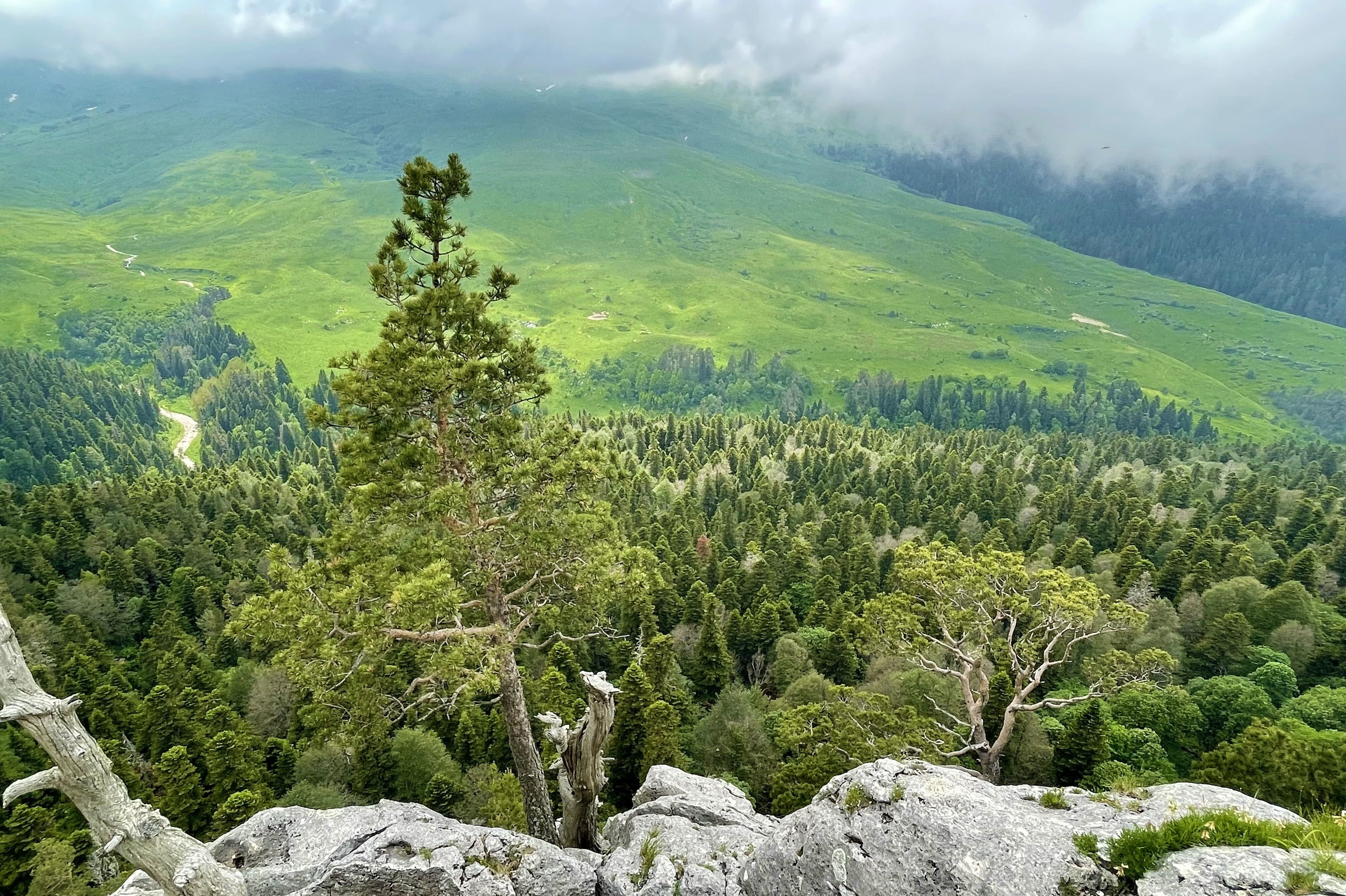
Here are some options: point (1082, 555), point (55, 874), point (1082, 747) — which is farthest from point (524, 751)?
point (1082, 555)

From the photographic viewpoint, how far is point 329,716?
2092 centimetres

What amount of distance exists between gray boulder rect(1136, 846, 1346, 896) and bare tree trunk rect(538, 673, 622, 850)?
12.7 metres

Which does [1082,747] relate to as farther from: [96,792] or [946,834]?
[96,792]

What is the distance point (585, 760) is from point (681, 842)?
167 inches

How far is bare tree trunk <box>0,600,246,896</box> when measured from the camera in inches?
456

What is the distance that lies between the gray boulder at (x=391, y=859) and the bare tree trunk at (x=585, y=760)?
118 inches

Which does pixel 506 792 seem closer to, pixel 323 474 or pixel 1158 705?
pixel 1158 705

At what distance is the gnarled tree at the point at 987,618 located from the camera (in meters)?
29.0

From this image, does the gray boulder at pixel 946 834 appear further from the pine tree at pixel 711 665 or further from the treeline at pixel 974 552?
the pine tree at pixel 711 665

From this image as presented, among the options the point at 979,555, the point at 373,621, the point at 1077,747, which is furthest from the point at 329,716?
the point at 1077,747

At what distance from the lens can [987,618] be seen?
101 feet

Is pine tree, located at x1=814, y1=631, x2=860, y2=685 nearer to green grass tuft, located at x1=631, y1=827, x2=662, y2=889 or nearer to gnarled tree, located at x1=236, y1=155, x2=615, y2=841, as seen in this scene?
gnarled tree, located at x1=236, y1=155, x2=615, y2=841

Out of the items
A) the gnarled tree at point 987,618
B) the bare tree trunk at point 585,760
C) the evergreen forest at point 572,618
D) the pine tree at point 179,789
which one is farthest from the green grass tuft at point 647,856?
the pine tree at point 179,789

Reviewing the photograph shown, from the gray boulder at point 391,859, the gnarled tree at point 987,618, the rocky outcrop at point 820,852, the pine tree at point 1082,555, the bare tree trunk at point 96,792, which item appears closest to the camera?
the rocky outcrop at point 820,852
